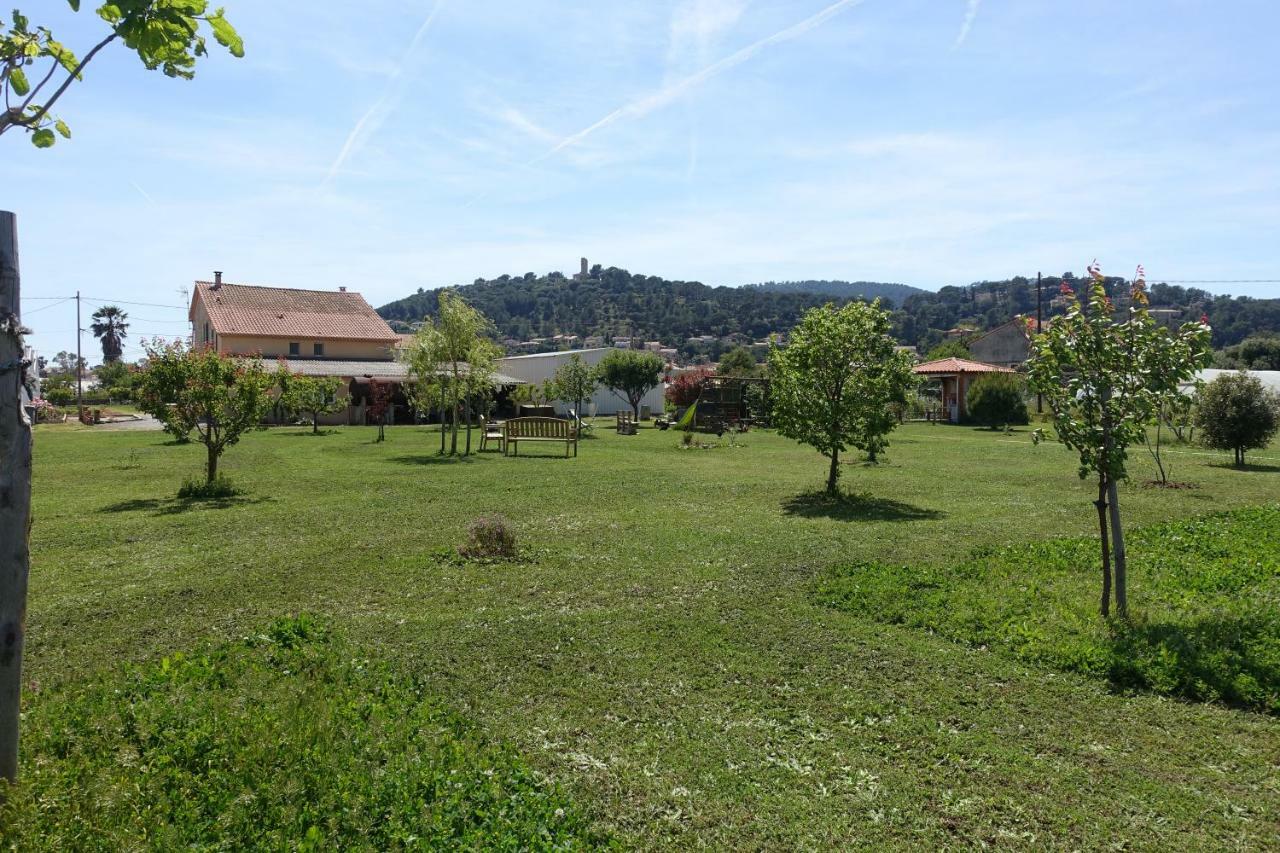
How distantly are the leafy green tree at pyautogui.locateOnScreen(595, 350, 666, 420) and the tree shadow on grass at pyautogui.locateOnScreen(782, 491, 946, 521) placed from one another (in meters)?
27.8

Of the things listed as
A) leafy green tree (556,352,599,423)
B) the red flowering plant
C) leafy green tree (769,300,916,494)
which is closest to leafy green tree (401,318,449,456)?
leafy green tree (556,352,599,423)

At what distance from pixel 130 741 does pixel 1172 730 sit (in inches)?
229

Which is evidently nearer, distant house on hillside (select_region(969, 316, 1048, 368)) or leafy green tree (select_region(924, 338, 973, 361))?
distant house on hillside (select_region(969, 316, 1048, 368))

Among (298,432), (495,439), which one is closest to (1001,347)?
(495,439)

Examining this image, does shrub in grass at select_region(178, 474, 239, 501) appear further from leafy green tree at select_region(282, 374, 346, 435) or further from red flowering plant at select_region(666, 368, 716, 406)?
red flowering plant at select_region(666, 368, 716, 406)

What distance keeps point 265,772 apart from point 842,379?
11968mm

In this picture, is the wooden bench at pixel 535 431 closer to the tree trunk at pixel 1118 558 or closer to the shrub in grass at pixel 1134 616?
the shrub in grass at pixel 1134 616

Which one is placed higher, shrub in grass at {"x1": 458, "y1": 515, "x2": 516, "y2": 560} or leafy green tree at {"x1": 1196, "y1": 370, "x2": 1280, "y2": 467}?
leafy green tree at {"x1": 1196, "y1": 370, "x2": 1280, "y2": 467}

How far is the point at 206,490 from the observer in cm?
1399

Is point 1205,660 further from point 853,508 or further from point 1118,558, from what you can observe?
point 853,508

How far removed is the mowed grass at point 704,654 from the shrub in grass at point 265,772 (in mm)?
276

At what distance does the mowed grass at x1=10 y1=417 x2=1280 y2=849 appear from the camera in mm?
3938

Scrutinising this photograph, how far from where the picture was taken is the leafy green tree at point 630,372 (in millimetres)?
42031

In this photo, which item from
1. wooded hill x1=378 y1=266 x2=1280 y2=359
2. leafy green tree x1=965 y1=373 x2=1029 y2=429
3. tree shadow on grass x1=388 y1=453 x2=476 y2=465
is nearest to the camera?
tree shadow on grass x1=388 y1=453 x2=476 y2=465
